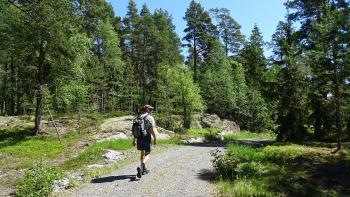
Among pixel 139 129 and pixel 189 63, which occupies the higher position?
pixel 189 63

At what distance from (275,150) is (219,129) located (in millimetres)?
24342

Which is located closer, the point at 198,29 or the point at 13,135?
the point at 13,135

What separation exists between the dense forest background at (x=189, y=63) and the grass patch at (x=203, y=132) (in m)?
2.69

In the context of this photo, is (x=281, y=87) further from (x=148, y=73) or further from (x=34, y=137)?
(x=148, y=73)

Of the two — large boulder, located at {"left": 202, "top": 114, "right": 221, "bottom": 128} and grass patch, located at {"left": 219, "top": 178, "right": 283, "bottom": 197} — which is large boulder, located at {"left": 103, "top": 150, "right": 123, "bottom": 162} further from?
large boulder, located at {"left": 202, "top": 114, "right": 221, "bottom": 128}

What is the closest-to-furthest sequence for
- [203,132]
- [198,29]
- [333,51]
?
[333,51]
[203,132]
[198,29]

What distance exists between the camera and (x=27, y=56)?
108ft

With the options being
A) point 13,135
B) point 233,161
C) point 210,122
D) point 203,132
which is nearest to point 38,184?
point 233,161

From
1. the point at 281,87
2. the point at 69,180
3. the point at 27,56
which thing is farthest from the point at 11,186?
the point at 281,87

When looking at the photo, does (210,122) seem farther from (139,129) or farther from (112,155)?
(139,129)

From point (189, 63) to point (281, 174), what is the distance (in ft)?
193

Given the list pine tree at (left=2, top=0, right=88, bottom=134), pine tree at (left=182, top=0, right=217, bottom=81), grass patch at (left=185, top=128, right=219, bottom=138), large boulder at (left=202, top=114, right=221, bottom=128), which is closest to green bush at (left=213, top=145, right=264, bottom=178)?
pine tree at (left=2, top=0, right=88, bottom=134)

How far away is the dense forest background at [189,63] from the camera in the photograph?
87.7ft

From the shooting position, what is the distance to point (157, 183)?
13086 millimetres
